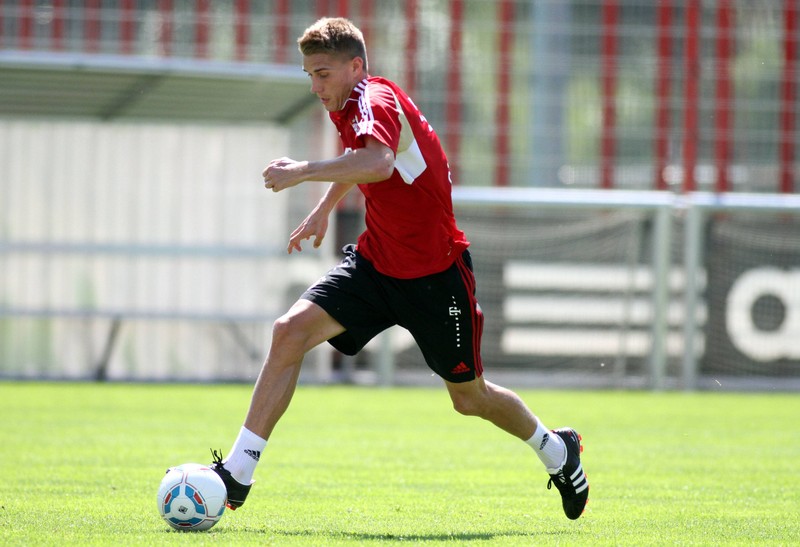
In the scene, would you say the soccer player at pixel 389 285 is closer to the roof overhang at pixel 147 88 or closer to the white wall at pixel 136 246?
the roof overhang at pixel 147 88

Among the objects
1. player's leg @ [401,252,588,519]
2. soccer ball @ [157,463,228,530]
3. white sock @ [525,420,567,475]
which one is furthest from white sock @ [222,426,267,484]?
white sock @ [525,420,567,475]

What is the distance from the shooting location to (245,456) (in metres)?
5.43

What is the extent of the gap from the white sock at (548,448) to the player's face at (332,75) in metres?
1.69

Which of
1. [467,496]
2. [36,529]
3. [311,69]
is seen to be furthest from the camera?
[467,496]

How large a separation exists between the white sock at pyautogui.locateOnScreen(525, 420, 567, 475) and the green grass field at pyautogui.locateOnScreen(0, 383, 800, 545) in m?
0.24

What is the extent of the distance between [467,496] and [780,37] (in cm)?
1071

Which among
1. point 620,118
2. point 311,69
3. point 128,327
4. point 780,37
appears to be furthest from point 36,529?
point 780,37

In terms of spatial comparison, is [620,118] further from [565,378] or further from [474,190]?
[565,378]

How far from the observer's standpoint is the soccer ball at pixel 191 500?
16.8 feet

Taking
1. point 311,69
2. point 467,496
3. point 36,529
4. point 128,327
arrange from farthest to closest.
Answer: point 128,327 < point 467,496 < point 311,69 < point 36,529

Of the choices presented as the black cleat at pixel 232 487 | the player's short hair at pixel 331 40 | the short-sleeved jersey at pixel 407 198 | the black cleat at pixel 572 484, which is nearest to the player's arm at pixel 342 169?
the short-sleeved jersey at pixel 407 198

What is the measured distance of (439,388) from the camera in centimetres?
1551

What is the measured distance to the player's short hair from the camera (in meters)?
5.43

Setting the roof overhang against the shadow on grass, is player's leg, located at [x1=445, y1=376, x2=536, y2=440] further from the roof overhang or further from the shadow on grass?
the roof overhang
